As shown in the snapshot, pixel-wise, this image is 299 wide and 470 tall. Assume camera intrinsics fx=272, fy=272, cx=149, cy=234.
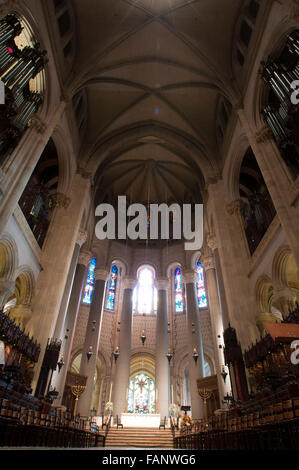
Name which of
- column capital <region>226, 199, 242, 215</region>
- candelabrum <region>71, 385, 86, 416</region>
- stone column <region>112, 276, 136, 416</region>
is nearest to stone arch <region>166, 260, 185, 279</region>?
stone column <region>112, 276, 136, 416</region>

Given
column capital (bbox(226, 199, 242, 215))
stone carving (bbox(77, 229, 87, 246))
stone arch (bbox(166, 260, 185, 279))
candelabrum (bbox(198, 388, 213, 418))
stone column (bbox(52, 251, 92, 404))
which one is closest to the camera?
stone column (bbox(52, 251, 92, 404))

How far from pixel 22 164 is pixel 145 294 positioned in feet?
56.3

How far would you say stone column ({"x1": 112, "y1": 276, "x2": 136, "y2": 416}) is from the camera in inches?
650

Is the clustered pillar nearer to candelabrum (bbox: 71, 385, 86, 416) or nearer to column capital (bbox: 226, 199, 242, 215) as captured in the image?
candelabrum (bbox: 71, 385, 86, 416)

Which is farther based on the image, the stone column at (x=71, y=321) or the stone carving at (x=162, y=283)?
the stone carving at (x=162, y=283)

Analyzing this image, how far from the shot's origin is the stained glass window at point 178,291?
23469mm

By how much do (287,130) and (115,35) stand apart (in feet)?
34.3

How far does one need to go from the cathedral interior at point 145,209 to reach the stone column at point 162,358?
0.32 feet

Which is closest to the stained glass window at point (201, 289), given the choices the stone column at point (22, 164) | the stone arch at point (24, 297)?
the stone arch at point (24, 297)

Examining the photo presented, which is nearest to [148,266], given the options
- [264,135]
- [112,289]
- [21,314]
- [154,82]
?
[112,289]

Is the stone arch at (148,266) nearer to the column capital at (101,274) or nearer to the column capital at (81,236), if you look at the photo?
the column capital at (101,274)

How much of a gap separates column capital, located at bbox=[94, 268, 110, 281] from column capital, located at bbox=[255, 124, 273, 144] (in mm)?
14315

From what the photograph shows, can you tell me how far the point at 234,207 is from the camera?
14.5 m

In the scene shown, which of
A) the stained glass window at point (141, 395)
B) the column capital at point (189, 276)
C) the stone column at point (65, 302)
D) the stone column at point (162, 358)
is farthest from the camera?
the column capital at point (189, 276)
